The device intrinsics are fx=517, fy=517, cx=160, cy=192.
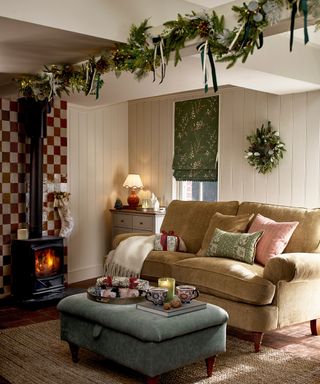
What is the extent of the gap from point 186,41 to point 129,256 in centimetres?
234

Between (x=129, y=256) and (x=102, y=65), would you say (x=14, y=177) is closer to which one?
(x=129, y=256)

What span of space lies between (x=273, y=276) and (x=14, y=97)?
11.2ft

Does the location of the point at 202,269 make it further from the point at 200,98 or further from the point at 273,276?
the point at 200,98

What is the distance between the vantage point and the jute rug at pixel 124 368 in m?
3.28

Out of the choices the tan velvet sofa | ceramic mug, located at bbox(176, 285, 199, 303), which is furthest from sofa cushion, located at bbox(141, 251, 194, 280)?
ceramic mug, located at bbox(176, 285, 199, 303)

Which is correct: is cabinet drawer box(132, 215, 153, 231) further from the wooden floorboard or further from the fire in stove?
the wooden floorboard

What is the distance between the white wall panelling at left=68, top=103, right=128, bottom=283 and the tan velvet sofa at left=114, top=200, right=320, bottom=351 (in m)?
1.88

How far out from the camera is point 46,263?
5352mm

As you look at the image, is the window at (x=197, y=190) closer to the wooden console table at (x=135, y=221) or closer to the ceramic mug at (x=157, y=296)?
the wooden console table at (x=135, y=221)

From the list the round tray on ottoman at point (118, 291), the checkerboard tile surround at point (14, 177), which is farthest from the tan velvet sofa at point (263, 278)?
the checkerboard tile surround at point (14, 177)

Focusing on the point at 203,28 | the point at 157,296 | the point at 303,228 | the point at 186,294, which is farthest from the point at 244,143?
the point at 157,296

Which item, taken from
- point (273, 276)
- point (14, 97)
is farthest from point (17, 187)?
point (273, 276)

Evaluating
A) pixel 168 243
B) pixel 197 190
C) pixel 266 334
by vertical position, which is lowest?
pixel 266 334

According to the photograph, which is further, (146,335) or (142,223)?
(142,223)
